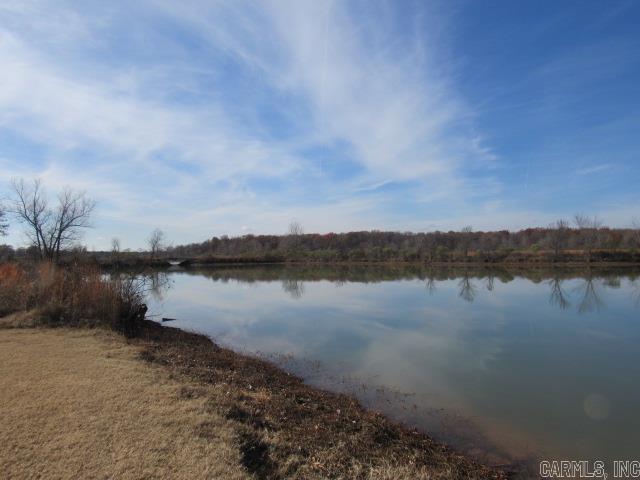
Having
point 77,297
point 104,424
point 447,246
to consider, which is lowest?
point 104,424

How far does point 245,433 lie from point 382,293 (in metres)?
20.0

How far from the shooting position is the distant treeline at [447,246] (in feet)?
172

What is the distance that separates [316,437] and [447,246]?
2781 inches

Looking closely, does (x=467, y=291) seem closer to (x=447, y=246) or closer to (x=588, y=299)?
(x=588, y=299)

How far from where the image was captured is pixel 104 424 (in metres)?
4.40

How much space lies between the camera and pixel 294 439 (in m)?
4.60

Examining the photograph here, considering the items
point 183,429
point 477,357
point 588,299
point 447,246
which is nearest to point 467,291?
point 588,299

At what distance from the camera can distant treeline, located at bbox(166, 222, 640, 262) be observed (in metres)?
52.3

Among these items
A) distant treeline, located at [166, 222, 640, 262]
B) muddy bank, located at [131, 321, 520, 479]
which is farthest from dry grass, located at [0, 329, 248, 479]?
distant treeline, located at [166, 222, 640, 262]

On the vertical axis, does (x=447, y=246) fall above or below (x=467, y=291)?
above

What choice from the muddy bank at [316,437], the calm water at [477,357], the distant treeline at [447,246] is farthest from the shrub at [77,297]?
the distant treeline at [447,246]

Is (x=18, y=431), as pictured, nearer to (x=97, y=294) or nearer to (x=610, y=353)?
(x=97, y=294)

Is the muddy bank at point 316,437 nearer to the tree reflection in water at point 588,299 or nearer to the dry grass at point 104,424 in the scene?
the dry grass at point 104,424

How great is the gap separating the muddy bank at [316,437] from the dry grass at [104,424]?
0.97ft
